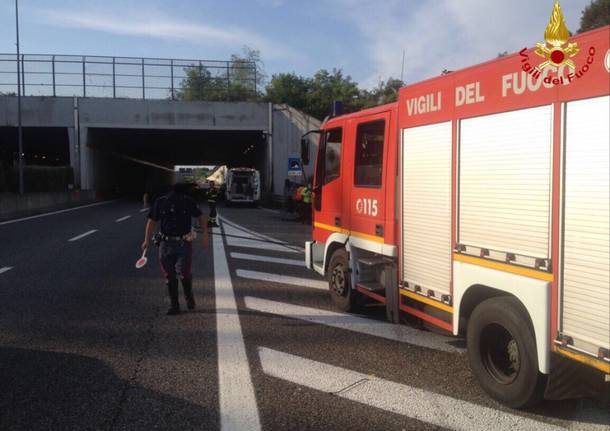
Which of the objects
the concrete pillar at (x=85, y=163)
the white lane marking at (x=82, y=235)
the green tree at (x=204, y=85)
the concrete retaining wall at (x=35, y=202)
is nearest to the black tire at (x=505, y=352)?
the white lane marking at (x=82, y=235)

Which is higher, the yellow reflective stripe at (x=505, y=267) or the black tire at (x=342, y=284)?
the yellow reflective stripe at (x=505, y=267)

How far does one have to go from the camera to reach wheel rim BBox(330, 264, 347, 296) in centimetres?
733

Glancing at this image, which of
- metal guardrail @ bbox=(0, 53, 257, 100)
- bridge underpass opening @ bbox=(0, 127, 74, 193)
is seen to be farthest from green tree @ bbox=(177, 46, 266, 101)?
bridge underpass opening @ bbox=(0, 127, 74, 193)

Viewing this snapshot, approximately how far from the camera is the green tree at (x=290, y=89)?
6920 cm

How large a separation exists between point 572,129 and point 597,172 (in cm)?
36

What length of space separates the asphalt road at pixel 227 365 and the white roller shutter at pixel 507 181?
1306 millimetres

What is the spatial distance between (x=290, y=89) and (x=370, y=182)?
67.3 m

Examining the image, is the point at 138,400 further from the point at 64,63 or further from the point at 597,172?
the point at 64,63

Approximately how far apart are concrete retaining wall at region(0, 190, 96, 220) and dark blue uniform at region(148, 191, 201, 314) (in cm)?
1765

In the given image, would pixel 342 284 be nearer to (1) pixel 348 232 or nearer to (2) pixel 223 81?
(1) pixel 348 232

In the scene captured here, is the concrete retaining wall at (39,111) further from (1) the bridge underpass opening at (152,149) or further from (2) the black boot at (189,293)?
(2) the black boot at (189,293)

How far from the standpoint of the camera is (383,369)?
5.11m

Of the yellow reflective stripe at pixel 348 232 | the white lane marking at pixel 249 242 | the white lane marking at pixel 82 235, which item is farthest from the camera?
the white lane marking at pixel 82 235

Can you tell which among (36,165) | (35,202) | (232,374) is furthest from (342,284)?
(36,165)
